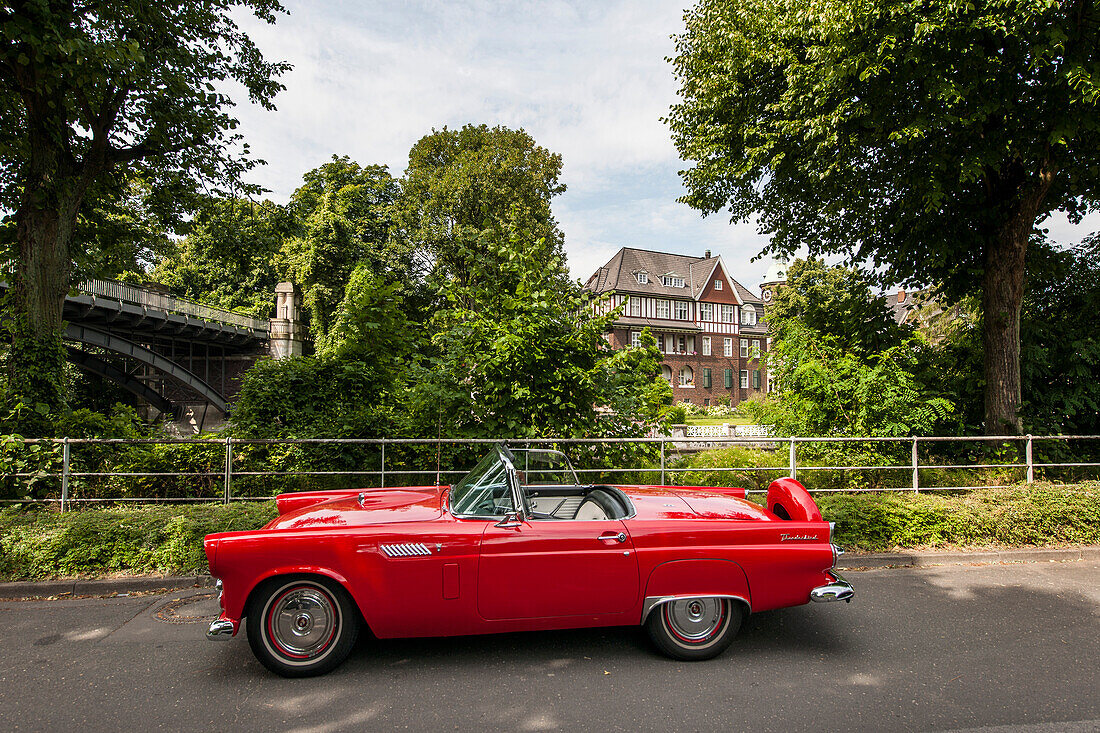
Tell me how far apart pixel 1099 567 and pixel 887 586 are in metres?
2.70

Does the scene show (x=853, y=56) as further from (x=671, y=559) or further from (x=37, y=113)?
(x=37, y=113)

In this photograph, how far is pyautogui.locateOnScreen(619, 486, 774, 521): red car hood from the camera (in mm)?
4152

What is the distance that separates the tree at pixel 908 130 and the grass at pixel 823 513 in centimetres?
324

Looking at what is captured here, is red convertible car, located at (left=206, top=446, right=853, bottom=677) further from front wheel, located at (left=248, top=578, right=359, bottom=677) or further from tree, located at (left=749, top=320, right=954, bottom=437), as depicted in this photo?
tree, located at (left=749, top=320, right=954, bottom=437)

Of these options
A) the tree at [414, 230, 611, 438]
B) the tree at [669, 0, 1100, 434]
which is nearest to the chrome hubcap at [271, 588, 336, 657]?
the tree at [414, 230, 611, 438]

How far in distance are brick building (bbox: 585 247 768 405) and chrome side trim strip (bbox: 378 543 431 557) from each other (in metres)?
44.7

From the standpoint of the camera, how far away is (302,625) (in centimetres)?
362

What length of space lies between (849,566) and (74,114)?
39.6ft

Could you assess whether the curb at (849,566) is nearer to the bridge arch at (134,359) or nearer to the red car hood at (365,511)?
the red car hood at (365,511)

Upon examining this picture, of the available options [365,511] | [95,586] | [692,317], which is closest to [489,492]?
[365,511]

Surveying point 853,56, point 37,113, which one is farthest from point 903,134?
point 37,113

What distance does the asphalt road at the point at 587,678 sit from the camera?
10.3 feet

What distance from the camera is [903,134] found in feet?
25.9

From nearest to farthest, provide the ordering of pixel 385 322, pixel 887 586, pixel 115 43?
1. pixel 887 586
2. pixel 115 43
3. pixel 385 322
